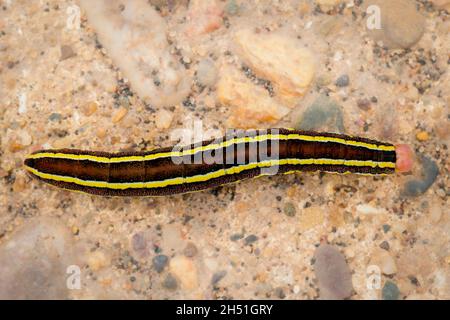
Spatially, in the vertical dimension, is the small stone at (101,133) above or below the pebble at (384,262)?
above

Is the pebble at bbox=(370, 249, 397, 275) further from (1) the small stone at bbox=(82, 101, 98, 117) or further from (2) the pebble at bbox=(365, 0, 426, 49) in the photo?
(1) the small stone at bbox=(82, 101, 98, 117)

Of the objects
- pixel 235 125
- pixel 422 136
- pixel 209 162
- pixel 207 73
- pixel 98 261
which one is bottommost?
pixel 98 261

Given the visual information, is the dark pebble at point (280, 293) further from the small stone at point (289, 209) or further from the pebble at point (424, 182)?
the pebble at point (424, 182)

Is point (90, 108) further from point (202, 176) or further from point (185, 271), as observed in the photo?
point (185, 271)

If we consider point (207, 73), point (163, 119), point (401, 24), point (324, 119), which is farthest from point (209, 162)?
point (401, 24)

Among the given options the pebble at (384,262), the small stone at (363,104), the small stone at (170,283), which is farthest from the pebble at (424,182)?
the small stone at (170,283)
